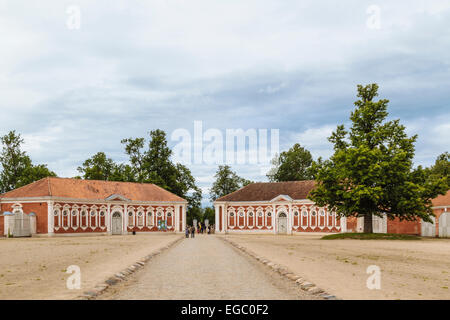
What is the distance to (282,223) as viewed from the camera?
70.9 m

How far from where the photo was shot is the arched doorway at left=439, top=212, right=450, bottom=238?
54.4 metres

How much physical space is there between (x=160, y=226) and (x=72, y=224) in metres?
14.2

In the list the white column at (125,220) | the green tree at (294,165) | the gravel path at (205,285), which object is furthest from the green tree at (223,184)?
the gravel path at (205,285)

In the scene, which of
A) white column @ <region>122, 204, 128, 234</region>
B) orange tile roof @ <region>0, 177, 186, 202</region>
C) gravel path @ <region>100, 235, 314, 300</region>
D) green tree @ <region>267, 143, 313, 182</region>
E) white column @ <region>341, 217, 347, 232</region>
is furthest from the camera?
green tree @ <region>267, 143, 313, 182</region>

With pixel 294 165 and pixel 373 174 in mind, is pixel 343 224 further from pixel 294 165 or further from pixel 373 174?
pixel 294 165

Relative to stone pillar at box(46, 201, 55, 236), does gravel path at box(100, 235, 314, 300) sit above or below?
above

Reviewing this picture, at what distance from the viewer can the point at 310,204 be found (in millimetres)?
68562

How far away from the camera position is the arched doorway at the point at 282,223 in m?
70.6

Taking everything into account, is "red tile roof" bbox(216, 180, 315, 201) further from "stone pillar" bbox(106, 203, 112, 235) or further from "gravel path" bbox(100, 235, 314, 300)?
"gravel path" bbox(100, 235, 314, 300)

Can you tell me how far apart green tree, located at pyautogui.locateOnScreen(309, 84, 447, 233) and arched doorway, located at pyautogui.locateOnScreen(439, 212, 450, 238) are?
341 inches

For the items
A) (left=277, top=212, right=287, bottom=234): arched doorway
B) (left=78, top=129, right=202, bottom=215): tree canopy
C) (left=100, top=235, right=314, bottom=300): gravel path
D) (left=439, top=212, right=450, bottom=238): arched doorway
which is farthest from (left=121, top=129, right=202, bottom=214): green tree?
(left=100, top=235, right=314, bottom=300): gravel path
